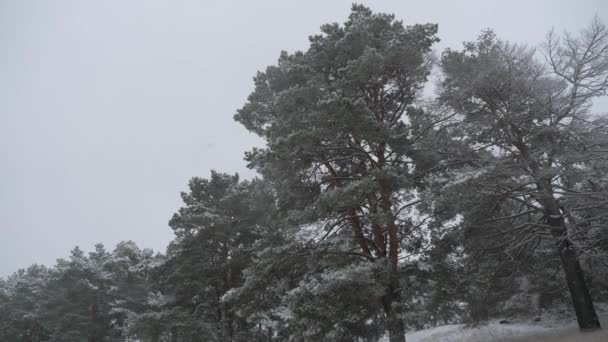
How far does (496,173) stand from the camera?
10.5 meters

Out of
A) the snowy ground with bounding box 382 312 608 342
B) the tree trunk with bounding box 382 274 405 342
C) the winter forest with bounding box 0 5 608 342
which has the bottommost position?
the snowy ground with bounding box 382 312 608 342

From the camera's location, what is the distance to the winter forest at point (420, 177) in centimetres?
1044

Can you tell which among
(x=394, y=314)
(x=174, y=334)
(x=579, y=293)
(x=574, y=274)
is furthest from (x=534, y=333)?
(x=174, y=334)

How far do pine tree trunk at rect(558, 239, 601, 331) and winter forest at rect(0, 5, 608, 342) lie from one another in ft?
0.14

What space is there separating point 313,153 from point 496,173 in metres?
5.59

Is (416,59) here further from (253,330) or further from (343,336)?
(253,330)

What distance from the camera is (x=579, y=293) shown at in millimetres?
11008

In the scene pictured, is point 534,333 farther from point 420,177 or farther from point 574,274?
point 420,177

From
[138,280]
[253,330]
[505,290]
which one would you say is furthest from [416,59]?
[138,280]

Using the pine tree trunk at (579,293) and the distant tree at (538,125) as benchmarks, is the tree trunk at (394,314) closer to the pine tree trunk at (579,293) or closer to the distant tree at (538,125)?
the distant tree at (538,125)

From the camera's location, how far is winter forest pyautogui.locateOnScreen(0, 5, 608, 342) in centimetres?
1044

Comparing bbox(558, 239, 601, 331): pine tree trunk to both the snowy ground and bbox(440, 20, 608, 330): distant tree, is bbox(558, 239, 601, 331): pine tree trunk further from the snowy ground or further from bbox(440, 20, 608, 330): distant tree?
the snowy ground

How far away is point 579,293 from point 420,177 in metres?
5.91

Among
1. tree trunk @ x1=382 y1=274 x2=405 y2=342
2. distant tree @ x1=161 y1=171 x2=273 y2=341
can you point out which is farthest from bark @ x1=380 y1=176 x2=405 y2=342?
distant tree @ x1=161 y1=171 x2=273 y2=341
